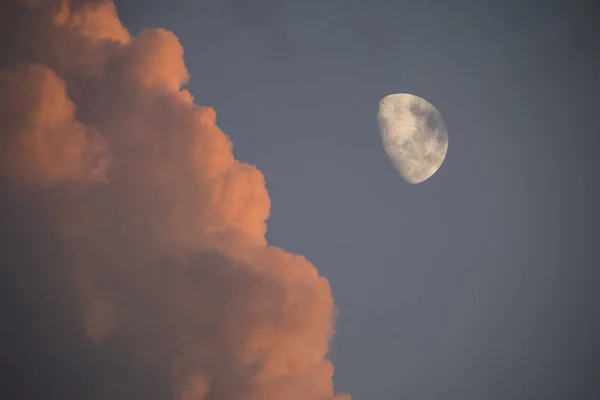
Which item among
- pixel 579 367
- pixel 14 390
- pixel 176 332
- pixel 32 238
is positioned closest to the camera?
pixel 14 390

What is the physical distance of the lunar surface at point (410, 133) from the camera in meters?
28.4

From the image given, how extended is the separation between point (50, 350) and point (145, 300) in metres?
6.47

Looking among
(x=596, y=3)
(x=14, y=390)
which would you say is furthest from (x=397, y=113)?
(x=14, y=390)

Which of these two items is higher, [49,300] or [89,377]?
[49,300]

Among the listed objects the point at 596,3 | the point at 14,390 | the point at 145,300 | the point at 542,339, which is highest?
the point at 596,3

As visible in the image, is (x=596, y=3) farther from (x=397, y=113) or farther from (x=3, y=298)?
(x=3, y=298)

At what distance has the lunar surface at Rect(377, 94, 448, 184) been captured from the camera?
93.2 ft

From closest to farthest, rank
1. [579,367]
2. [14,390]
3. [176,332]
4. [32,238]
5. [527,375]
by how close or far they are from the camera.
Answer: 1. [14,390]
2. [32,238]
3. [176,332]
4. [579,367]
5. [527,375]

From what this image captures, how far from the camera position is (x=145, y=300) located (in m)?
28.7

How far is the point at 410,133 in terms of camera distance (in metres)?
28.3

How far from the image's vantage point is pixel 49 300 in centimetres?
2630

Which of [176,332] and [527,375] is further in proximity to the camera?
[527,375]

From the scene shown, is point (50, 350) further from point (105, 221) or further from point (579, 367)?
point (579, 367)

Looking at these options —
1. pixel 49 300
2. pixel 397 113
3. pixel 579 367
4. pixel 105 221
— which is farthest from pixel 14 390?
pixel 579 367
